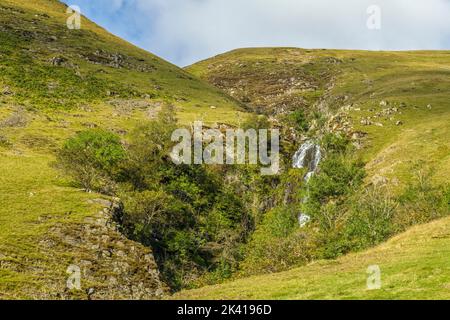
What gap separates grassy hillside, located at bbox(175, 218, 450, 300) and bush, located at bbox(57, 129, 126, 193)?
5151 cm

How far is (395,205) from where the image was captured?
81062mm

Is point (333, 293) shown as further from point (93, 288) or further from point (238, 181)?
point (238, 181)

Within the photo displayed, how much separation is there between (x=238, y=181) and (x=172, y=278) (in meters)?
47.3

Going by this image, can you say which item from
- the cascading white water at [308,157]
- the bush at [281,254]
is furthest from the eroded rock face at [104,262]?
the cascading white water at [308,157]

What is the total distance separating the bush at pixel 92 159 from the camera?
269ft

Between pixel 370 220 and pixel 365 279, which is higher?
pixel 365 279

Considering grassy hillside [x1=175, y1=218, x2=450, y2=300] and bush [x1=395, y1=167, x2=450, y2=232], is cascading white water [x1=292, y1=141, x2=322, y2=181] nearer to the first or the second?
bush [x1=395, y1=167, x2=450, y2=232]

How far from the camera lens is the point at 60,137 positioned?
108312 mm

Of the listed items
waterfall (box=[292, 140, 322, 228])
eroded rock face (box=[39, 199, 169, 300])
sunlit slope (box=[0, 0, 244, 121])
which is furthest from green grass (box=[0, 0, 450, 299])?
waterfall (box=[292, 140, 322, 228])

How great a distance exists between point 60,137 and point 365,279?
92.0m

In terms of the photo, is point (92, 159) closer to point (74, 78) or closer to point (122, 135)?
point (122, 135)

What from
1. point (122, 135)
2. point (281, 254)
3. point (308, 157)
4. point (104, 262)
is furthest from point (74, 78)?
point (104, 262)

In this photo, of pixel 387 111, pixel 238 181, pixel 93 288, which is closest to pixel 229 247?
pixel 238 181

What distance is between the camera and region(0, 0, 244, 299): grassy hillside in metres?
52.7
